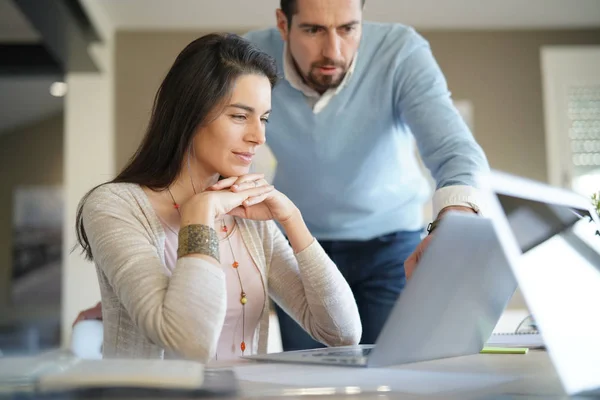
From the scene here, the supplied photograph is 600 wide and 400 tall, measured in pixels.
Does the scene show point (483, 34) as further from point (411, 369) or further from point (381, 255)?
point (411, 369)

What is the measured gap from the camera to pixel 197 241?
1206mm

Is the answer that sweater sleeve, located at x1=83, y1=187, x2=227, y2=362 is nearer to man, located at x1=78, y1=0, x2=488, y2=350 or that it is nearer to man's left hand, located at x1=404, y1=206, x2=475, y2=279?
man's left hand, located at x1=404, y1=206, x2=475, y2=279

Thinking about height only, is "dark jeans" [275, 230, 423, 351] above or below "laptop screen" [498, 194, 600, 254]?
above

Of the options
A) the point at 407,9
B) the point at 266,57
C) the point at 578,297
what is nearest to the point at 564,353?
the point at 578,297

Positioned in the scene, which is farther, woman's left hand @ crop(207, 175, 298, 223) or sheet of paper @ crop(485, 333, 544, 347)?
woman's left hand @ crop(207, 175, 298, 223)

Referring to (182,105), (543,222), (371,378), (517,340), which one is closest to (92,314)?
(182,105)

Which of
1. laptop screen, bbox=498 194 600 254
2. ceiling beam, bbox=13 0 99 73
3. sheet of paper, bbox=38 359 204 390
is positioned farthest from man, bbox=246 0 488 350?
ceiling beam, bbox=13 0 99 73

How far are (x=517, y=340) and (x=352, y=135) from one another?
0.83 meters

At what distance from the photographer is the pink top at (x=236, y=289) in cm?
143

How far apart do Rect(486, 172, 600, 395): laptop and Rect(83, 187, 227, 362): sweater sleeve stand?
523mm

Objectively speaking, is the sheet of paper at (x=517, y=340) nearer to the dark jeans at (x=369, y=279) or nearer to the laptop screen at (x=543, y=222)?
the laptop screen at (x=543, y=222)

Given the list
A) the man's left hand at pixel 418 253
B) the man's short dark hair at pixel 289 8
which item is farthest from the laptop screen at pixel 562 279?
the man's short dark hair at pixel 289 8

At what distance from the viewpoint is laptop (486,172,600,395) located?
2.43ft

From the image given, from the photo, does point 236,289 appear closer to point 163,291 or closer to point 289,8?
point 163,291
